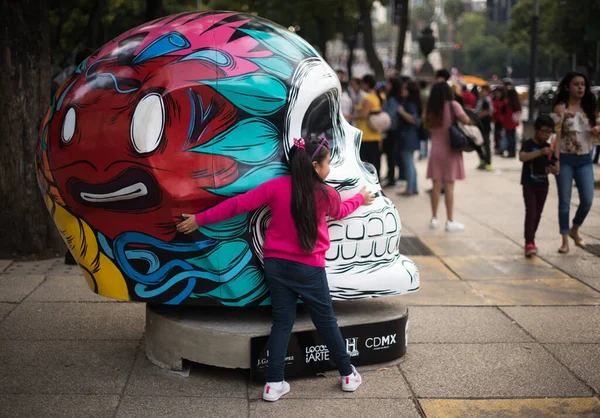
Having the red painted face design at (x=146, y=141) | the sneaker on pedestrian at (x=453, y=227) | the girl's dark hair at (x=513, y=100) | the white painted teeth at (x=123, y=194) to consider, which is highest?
the red painted face design at (x=146, y=141)

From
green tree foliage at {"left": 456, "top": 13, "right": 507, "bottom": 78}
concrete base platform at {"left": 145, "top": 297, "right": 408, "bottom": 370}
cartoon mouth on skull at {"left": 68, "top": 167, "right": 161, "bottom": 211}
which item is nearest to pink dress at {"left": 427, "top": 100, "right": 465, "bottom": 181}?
concrete base platform at {"left": 145, "top": 297, "right": 408, "bottom": 370}

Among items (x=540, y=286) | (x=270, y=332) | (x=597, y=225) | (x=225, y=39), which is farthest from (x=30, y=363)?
(x=597, y=225)

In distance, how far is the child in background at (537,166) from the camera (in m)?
8.19

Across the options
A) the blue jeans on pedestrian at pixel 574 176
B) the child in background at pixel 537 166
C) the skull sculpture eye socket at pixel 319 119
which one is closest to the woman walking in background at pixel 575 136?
the blue jeans on pedestrian at pixel 574 176

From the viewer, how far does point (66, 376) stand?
5039mm

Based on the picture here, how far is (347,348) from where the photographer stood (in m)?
5.12

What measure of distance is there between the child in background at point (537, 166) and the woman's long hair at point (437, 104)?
1546mm

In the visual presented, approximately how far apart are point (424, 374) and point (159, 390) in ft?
5.32

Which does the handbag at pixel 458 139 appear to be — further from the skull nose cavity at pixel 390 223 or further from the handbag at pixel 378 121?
the skull nose cavity at pixel 390 223

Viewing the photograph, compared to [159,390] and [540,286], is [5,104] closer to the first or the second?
[159,390]

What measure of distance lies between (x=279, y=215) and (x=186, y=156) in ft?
2.05

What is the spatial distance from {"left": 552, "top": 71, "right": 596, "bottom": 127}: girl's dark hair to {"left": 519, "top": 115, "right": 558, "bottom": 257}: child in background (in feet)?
1.54

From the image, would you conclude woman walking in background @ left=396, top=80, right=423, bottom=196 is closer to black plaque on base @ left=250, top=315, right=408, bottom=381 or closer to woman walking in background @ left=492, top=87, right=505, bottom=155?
woman walking in background @ left=492, top=87, right=505, bottom=155

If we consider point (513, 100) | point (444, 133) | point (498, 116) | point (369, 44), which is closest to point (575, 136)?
point (444, 133)
